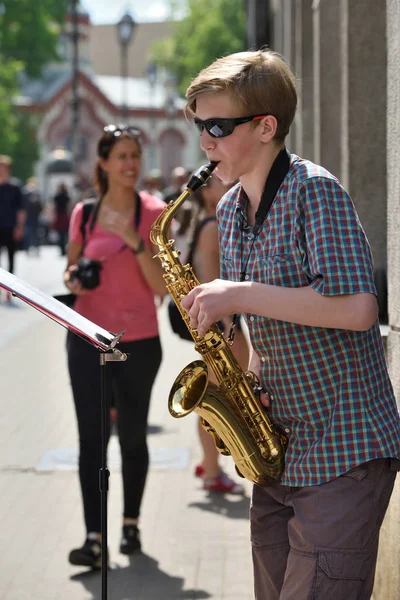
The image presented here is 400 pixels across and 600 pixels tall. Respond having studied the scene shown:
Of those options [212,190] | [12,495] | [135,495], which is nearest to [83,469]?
[135,495]

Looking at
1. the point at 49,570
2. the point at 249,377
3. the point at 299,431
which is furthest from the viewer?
the point at 49,570

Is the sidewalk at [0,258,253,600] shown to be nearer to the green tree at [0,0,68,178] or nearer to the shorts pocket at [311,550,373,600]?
the shorts pocket at [311,550,373,600]

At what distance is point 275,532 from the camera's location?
3.09 meters

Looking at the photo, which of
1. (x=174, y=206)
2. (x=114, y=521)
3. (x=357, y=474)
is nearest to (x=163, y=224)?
(x=174, y=206)

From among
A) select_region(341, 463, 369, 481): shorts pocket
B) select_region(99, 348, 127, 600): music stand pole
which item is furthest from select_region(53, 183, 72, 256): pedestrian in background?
select_region(341, 463, 369, 481): shorts pocket

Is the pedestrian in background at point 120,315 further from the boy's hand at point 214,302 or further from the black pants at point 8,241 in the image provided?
the black pants at point 8,241

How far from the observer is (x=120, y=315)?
555 cm

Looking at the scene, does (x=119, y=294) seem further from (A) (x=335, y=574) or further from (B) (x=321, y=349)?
(A) (x=335, y=574)

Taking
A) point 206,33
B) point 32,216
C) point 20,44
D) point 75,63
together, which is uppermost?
point 206,33

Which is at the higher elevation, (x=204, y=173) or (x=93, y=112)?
(x=93, y=112)

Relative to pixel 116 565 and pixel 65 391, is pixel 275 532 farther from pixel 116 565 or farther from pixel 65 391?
pixel 65 391

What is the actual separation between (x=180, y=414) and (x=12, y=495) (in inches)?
146

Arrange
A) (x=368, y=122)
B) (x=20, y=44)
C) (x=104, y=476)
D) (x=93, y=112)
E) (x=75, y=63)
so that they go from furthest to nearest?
(x=93, y=112) < (x=20, y=44) < (x=75, y=63) < (x=368, y=122) < (x=104, y=476)

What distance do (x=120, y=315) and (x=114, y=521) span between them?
1.30 metres
